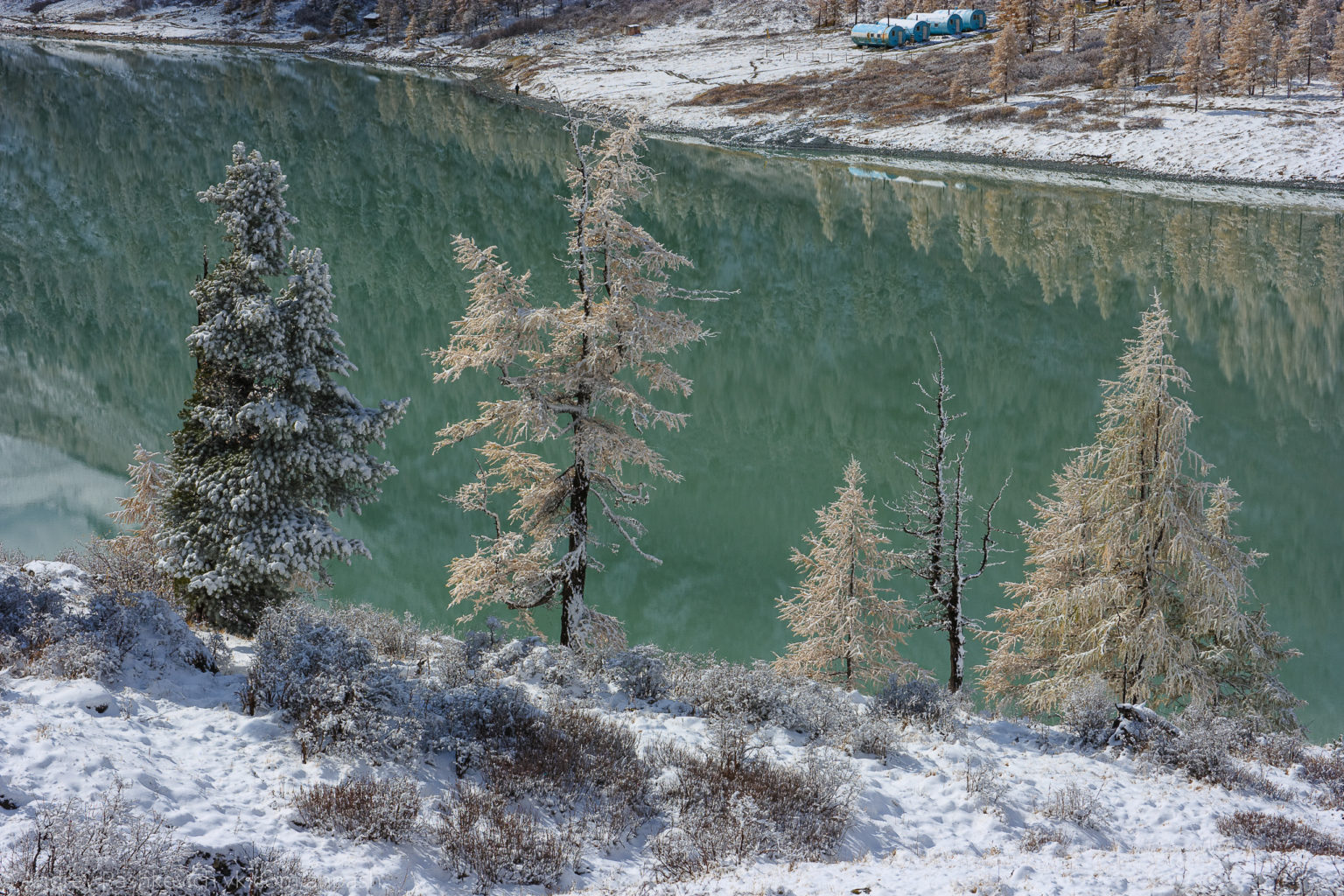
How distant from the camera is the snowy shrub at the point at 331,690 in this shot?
1088 cm

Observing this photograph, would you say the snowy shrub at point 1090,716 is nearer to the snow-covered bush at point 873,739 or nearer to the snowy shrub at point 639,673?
the snow-covered bush at point 873,739

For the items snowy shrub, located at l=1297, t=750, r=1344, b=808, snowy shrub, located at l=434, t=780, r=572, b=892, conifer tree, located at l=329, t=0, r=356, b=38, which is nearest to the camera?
snowy shrub, located at l=434, t=780, r=572, b=892

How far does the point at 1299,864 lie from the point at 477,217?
7142 cm

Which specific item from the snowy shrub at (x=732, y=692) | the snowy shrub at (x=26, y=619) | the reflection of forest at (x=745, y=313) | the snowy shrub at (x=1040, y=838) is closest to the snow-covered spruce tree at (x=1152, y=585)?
the reflection of forest at (x=745, y=313)

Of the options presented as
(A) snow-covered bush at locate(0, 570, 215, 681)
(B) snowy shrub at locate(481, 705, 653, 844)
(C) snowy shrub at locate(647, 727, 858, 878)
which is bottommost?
(C) snowy shrub at locate(647, 727, 858, 878)

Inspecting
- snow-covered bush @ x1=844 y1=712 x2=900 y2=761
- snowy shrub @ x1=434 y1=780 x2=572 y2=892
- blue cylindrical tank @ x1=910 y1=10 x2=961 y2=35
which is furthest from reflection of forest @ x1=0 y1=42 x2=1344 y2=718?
blue cylindrical tank @ x1=910 y1=10 x2=961 y2=35

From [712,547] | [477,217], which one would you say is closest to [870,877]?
[712,547]

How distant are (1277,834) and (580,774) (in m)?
8.02

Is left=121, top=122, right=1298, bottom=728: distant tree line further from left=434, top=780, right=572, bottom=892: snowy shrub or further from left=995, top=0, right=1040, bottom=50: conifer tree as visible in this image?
left=995, top=0, right=1040, bottom=50: conifer tree

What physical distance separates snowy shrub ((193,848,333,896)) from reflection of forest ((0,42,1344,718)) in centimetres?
1823

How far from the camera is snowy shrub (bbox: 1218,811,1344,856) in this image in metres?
10.7

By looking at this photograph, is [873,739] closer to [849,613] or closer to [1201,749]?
[1201,749]

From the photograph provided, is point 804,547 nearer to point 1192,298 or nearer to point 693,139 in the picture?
point 1192,298

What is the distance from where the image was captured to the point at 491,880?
9.11 m
